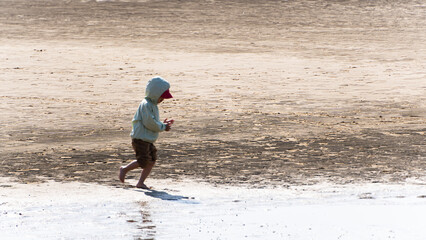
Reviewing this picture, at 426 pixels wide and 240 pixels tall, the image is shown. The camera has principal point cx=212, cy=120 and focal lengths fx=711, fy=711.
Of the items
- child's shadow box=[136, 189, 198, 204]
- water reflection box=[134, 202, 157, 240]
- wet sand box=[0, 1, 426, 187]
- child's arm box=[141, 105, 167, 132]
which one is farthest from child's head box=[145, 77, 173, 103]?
water reflection box=[134, 202, 157, 240]

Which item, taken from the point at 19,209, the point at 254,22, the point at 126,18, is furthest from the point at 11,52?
the point at 19,209

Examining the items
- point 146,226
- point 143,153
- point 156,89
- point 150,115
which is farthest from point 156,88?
point 146,226

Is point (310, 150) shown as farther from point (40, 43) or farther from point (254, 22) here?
point (254, 22)

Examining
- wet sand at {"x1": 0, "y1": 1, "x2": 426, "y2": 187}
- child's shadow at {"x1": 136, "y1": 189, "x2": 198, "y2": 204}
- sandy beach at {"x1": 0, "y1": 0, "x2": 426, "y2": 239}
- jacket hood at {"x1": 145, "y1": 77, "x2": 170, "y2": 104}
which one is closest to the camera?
child's shadow at {"x1": 136, "y1": 189, "x2": 198, "y2": 204}

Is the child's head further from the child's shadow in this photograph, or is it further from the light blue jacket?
the child's shadow

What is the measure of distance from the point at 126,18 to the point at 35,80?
1057 cm

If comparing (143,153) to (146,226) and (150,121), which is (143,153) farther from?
(146,226)

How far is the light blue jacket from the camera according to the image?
21.6ft

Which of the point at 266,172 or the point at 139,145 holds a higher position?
the point at 139,145

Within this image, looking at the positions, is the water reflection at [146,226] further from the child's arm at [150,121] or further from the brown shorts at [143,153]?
the child's arm at [150,121]

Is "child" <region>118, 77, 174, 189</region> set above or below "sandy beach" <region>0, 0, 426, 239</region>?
above

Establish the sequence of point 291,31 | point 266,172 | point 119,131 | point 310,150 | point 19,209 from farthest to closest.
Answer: point 291,31
point 119,131
point 310,150
point 266,172
point 19,209

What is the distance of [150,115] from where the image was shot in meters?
6.61

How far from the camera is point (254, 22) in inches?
941
